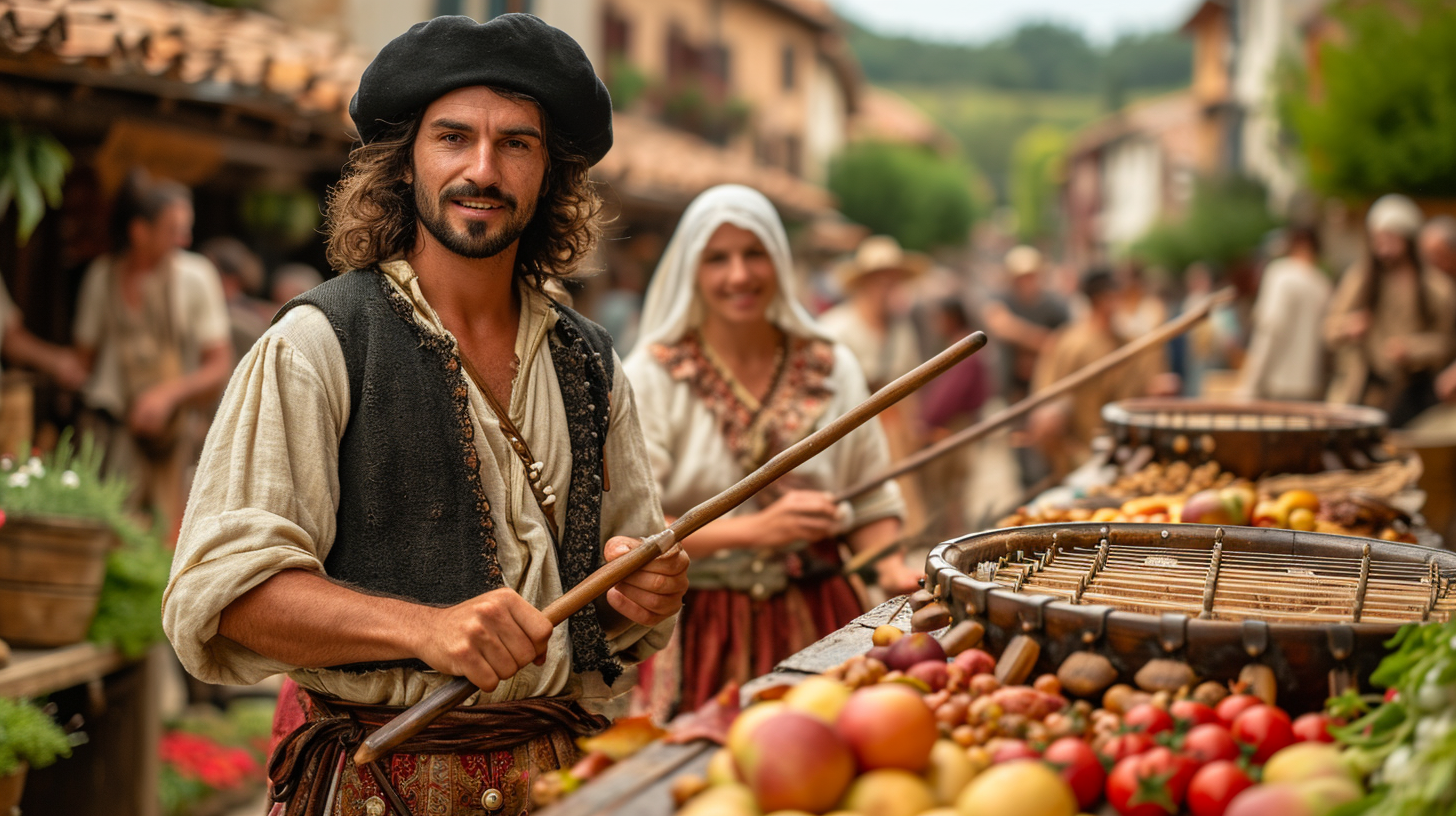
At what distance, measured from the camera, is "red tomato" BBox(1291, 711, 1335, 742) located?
1.44 m

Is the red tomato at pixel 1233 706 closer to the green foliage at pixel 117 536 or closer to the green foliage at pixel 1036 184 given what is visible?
the green foliage at pixel 117 536

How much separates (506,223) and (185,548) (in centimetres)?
67

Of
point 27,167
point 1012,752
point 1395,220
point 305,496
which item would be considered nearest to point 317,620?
point 305,496

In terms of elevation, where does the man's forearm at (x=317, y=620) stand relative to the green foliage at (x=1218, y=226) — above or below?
below

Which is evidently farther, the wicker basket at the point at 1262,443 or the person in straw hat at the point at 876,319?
the person in straw hat at the point at 876,319

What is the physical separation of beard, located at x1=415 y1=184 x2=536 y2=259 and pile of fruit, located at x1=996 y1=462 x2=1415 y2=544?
4.62 ft

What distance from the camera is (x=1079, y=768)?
A: 137 cm

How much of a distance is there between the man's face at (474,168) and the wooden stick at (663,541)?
54cm

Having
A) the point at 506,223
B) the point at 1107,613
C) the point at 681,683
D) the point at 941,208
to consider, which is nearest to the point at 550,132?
the point at 506,223

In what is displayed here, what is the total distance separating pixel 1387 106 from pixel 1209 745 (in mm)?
13610

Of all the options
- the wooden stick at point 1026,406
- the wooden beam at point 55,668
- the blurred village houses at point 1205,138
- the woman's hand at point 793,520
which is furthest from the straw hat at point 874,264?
the blurred village houses at point 1205,138

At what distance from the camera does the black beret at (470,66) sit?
6.53ft

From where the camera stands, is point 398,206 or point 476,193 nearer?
point 476,193

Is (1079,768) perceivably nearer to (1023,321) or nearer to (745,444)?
(745,444)
